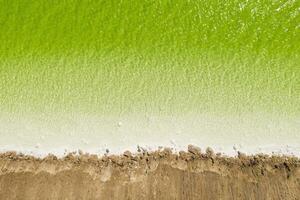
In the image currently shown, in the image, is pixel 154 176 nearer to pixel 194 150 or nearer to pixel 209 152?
pixel 194 150

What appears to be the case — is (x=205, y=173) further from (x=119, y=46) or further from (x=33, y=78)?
(x=33, y=78)

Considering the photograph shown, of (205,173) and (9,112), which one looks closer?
(205,173)

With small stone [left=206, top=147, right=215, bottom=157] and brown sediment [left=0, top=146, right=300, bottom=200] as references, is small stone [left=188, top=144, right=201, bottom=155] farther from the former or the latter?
small stone [left=206, top=147, right=215, bottom=157]

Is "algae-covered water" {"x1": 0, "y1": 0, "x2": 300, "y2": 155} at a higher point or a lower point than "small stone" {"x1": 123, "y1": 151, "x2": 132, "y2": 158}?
higher

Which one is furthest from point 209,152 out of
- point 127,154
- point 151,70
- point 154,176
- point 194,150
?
point 151,70

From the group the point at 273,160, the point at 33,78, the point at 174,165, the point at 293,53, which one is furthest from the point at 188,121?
the point at 33,78

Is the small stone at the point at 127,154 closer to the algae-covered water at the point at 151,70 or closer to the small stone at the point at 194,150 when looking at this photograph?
the algae-covered water at the point at 151,70

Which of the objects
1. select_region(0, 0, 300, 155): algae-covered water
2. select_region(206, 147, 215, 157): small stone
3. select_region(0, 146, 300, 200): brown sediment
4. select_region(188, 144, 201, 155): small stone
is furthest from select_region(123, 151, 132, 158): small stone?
select_region(206, 147, 215, 157): small stone

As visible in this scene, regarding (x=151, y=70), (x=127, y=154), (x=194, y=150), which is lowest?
(x=127, y=154)
